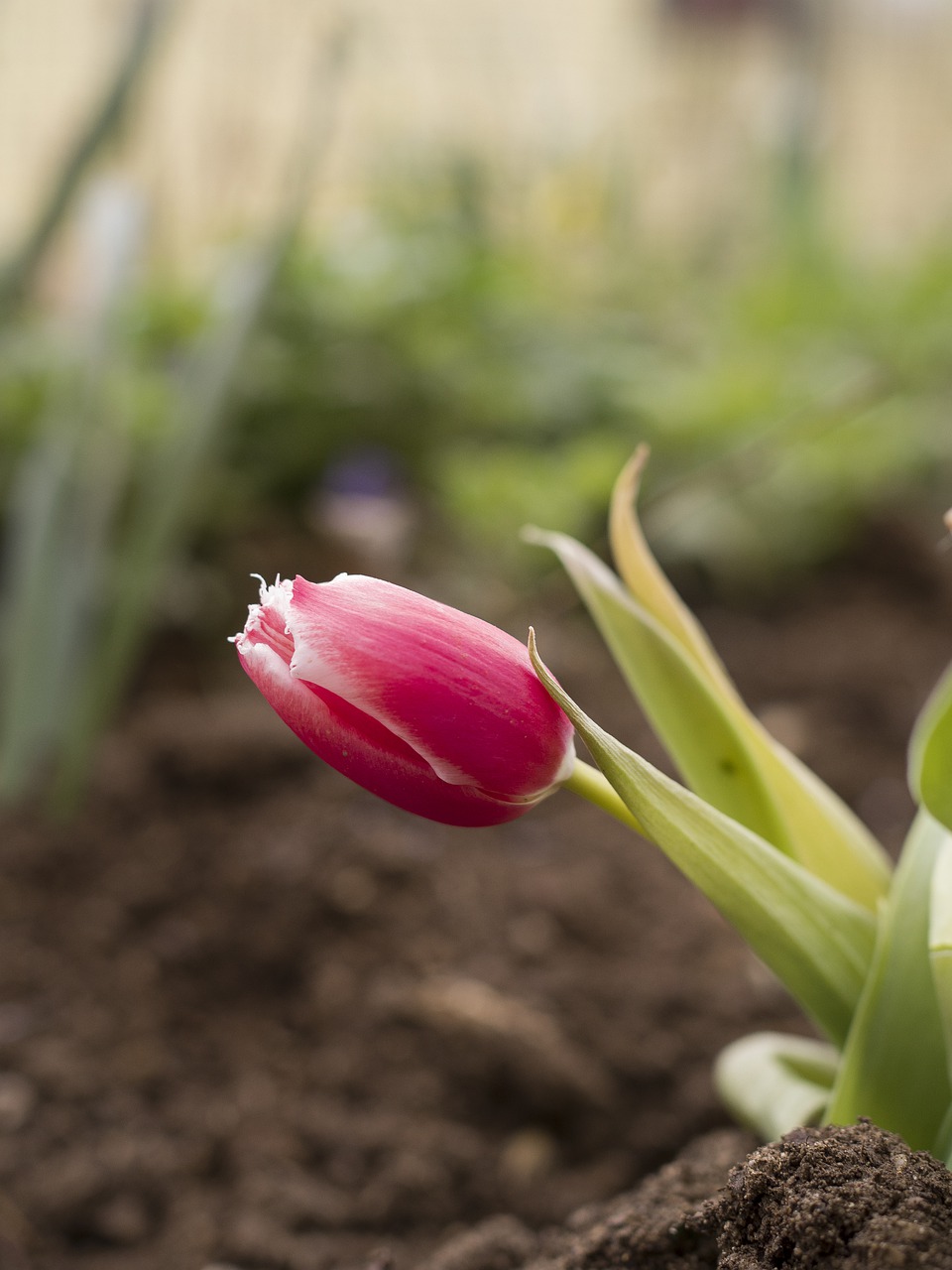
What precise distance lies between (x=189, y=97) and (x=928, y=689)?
2.15 metres

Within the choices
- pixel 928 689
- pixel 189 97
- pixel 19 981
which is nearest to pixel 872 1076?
pixel 19 981

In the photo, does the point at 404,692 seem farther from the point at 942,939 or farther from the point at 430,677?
the point at 942,939

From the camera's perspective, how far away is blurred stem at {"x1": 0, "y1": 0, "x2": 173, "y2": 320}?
94 cm

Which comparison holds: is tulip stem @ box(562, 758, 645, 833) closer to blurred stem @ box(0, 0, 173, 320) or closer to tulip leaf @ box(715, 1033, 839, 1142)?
tulip leaf @ box(715, 1033, 839, 1142)

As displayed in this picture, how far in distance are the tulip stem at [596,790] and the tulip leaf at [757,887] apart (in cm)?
2

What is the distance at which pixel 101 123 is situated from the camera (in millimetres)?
939

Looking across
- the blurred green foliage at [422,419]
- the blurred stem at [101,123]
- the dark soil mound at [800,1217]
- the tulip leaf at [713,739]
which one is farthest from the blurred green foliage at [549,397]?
the dark soil mound at [800,1217]

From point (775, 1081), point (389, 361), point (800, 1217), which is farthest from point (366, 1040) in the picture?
point (389, 361)

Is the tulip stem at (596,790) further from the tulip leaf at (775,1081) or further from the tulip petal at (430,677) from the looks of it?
the tulip leaf at (775,1081)

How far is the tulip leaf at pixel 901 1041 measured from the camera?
385 millimetres

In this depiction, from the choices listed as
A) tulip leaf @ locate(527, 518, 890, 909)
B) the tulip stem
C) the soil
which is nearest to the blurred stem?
the soil

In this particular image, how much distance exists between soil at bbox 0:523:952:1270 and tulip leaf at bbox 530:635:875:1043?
0.21ft

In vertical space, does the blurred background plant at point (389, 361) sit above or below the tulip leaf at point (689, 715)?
above

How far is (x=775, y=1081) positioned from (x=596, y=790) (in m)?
0.18
